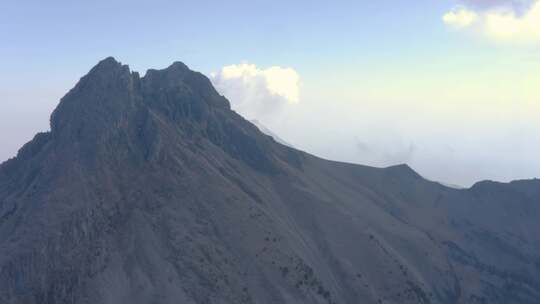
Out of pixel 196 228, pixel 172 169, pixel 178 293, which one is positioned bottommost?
pixel 178 293

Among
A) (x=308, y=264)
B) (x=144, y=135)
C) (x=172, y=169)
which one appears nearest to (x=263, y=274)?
(x=308, y=264)

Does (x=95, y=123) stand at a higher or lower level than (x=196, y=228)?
higher

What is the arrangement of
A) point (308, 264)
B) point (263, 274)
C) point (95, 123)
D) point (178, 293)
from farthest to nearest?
point (95, 123) < point (308, 264) < point (263, 274) < point (178, 293)

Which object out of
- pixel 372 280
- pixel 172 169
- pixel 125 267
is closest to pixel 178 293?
pixel 125 267

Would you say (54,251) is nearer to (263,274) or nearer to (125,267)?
(125,267)

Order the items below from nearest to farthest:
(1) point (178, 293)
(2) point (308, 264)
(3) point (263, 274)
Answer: (1) point (178, 293), (3) point (263, 274), (2) point (308, 264)

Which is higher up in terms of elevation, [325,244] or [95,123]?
[95,123]

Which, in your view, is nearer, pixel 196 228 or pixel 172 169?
pixel 196 228

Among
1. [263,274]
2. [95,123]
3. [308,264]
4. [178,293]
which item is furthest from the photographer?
[95,123]

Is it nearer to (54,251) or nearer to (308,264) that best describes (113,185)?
(54,251)
